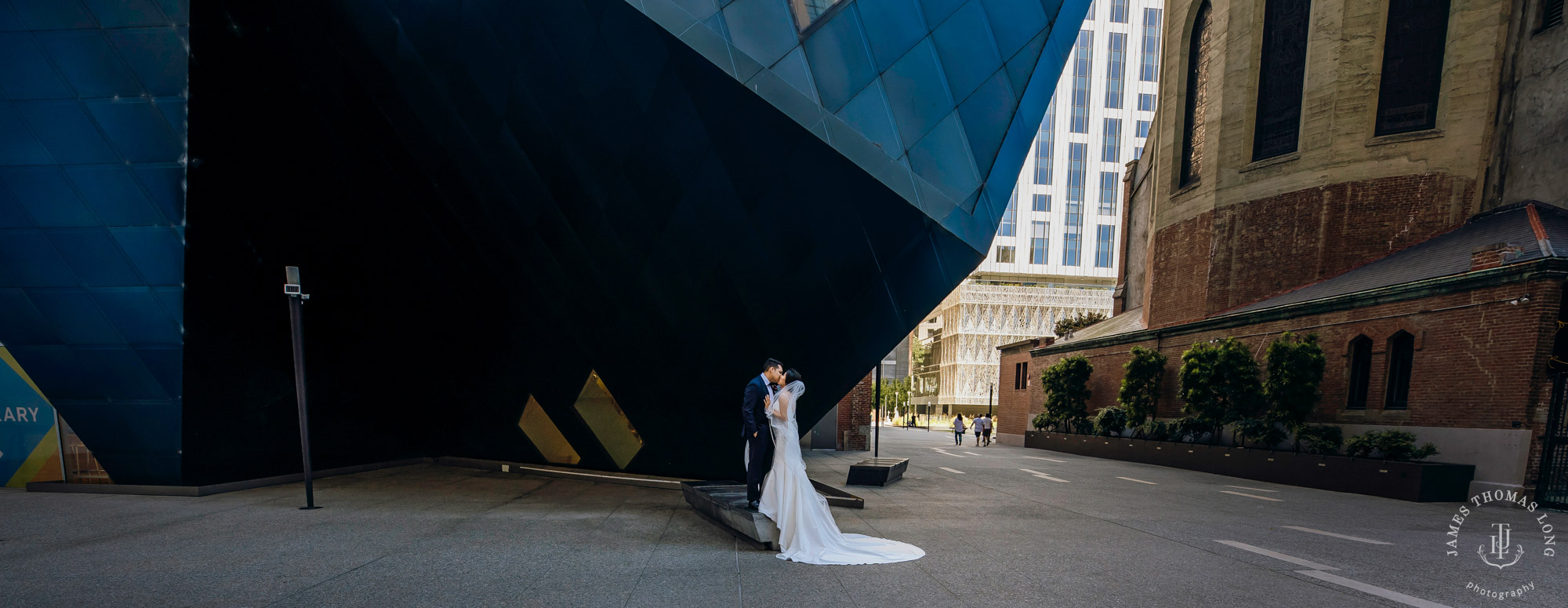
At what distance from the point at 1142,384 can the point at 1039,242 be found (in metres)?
56.0

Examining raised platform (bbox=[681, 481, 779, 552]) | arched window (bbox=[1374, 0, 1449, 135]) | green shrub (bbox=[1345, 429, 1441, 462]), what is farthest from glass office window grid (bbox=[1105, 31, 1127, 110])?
raised platform (bbox=[681, 481, 779, 552])

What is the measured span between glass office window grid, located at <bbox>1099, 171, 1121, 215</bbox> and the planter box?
196ft

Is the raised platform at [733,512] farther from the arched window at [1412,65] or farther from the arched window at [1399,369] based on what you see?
the arched window at [1412,65]

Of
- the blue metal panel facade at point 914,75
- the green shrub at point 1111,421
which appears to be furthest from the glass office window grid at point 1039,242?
the blue metal panel facade at point 914,75

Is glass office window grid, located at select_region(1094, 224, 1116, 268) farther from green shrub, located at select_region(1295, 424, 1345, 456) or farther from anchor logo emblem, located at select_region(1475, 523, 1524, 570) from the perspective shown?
anchor logo emblem, located at select_region(1475, 523, 1524, 570)

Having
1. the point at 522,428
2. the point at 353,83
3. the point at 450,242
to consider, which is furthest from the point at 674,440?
the point at 353,83

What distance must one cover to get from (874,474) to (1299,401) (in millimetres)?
13697

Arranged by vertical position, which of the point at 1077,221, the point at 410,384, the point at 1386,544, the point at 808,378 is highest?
the point at 1077,221

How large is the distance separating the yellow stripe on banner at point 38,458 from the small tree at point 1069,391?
110 ft

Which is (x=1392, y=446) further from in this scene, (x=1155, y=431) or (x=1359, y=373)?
(x=1155, y=431)

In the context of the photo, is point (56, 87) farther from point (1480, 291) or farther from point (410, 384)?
point (1480, 291)

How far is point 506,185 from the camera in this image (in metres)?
10.1

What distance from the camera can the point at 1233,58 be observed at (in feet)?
84.7
